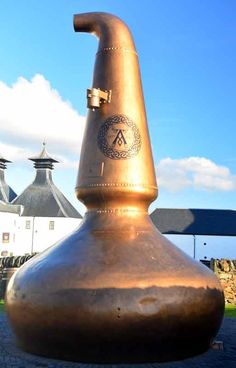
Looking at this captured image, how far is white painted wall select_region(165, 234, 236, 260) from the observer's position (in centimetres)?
5706

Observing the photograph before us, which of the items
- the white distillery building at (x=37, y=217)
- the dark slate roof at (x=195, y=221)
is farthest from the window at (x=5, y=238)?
the dark slate roof at (x=195, y=221)

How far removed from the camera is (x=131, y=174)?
9.73 metres

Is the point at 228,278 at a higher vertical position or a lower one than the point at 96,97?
lower

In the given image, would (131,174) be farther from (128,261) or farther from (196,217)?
(196,217)

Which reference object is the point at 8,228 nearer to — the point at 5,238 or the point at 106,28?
the point at 5,238

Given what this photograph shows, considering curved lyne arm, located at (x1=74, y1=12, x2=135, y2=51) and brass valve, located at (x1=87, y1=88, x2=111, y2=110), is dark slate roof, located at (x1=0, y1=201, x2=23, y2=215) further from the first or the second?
brass valve, located at (x1=87, y1=88, x2=111, y2=110)

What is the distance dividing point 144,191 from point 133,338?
114 inches

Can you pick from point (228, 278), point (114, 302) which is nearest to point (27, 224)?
point (228, 278)

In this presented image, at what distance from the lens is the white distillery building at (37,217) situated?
63750mm

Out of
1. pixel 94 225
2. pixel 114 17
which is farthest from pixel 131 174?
pixel 114 17

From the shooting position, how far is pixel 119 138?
388 inches

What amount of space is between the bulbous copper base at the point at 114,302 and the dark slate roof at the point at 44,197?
5703 centimetres

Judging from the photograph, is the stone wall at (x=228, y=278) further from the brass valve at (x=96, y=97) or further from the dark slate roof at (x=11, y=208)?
the dark slate roof at (x=11, y=208)

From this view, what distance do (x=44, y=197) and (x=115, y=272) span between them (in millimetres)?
62058
